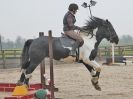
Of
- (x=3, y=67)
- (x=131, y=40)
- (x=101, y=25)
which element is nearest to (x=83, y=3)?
(x=101, y=25)

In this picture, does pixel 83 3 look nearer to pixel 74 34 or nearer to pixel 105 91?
pixel 74 34

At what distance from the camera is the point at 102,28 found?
11758mm

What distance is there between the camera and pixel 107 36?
1180 centimetres

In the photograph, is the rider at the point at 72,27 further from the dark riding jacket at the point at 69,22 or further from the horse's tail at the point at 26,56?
the horse's tail at the point at 26,56

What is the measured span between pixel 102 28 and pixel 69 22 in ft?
4.79

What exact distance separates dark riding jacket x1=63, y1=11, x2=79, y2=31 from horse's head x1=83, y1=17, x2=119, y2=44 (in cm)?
87

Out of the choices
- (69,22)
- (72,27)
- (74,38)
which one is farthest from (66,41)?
(69,22)

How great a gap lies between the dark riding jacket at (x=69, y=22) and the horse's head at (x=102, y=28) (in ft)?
2.84

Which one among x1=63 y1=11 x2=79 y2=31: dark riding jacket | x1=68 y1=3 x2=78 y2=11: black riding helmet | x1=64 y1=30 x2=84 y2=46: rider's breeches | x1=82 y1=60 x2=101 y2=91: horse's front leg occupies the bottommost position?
x1=82 y1=60 x2=101 y2=91: horse's front leg

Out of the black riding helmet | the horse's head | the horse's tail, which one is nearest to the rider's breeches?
the black riding helmet

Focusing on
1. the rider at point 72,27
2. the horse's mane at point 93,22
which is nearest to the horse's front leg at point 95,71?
the rider at point 72,27

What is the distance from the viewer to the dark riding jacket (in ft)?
34.9

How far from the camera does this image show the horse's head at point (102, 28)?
11.6 m

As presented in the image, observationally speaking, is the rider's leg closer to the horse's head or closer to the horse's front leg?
the horse's front leg
